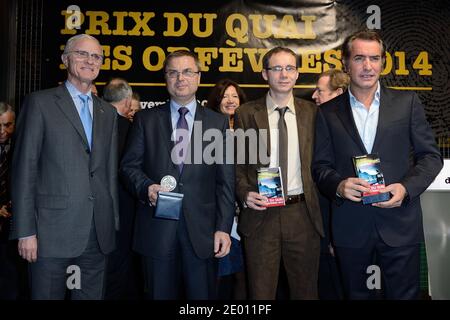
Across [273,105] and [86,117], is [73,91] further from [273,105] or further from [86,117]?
[273,105]

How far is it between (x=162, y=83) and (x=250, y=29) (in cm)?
114

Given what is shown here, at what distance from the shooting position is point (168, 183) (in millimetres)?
2707

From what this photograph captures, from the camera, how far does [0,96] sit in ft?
17.0

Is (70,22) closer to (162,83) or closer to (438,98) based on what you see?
(162,83)

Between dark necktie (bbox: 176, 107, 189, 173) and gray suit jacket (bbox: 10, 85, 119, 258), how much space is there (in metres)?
0.47

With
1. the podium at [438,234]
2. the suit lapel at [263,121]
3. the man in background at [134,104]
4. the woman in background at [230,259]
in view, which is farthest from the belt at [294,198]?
the man in background at [134,104]

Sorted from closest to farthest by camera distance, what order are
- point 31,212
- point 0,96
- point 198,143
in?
point 31,212 < point 198,143 < point 0,96

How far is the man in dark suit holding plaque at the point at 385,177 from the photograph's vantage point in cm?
257

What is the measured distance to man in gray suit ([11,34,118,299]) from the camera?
256 centimetres

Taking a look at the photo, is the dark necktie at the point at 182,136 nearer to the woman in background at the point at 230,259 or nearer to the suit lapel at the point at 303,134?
the suit lapel at the point at 303,134

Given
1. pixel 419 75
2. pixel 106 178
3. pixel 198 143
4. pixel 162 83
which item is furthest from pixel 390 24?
pixel 106 178

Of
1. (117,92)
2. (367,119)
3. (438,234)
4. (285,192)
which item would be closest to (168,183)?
(285,192)

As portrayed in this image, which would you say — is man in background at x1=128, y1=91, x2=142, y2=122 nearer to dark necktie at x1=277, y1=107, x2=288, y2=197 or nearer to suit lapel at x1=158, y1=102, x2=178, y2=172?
suit lapel at x1=158, y1=102, x2=178, y2=172

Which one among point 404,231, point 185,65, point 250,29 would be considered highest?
point 250,29
